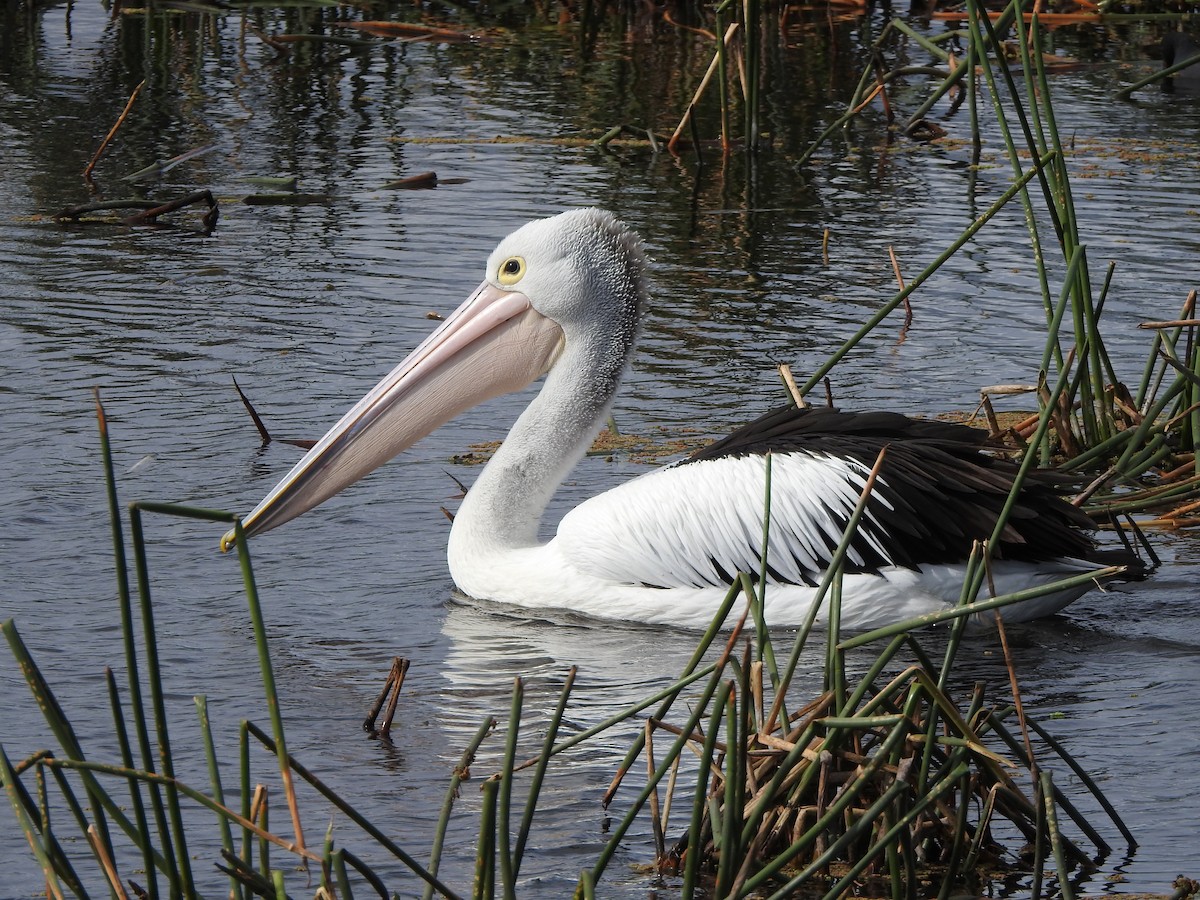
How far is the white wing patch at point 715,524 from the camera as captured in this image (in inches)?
190

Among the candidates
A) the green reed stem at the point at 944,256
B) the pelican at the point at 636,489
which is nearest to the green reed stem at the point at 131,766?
the pelican at the point at 636,489

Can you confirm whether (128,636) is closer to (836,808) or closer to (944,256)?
(836,808)

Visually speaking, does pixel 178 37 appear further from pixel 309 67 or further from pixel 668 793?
pixel 668 793

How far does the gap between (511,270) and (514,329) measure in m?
0.17

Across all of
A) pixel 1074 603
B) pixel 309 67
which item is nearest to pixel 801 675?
pixel 1074 603

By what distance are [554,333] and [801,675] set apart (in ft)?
4.72

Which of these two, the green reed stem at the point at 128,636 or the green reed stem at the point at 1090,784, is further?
the green reed stem at the point at 1090,784

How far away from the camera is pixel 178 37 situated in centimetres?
1473

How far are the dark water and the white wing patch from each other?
0.20 meters

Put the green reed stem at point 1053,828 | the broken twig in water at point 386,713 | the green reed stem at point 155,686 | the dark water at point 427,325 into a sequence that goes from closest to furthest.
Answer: the green reed stem at point 155,686 → the green reed stem at point 1053,828 → the broken twig in water at point 386,713 → the dark water at point 427,325

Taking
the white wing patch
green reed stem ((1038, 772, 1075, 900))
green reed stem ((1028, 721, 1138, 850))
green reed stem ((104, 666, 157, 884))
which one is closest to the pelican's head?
the white wing patch

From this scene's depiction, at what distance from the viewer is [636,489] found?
4973mm

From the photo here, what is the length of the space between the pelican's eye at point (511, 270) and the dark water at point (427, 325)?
0.84 meters

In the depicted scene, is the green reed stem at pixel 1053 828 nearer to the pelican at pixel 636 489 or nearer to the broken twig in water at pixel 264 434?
the pelican at pixel 636 489
